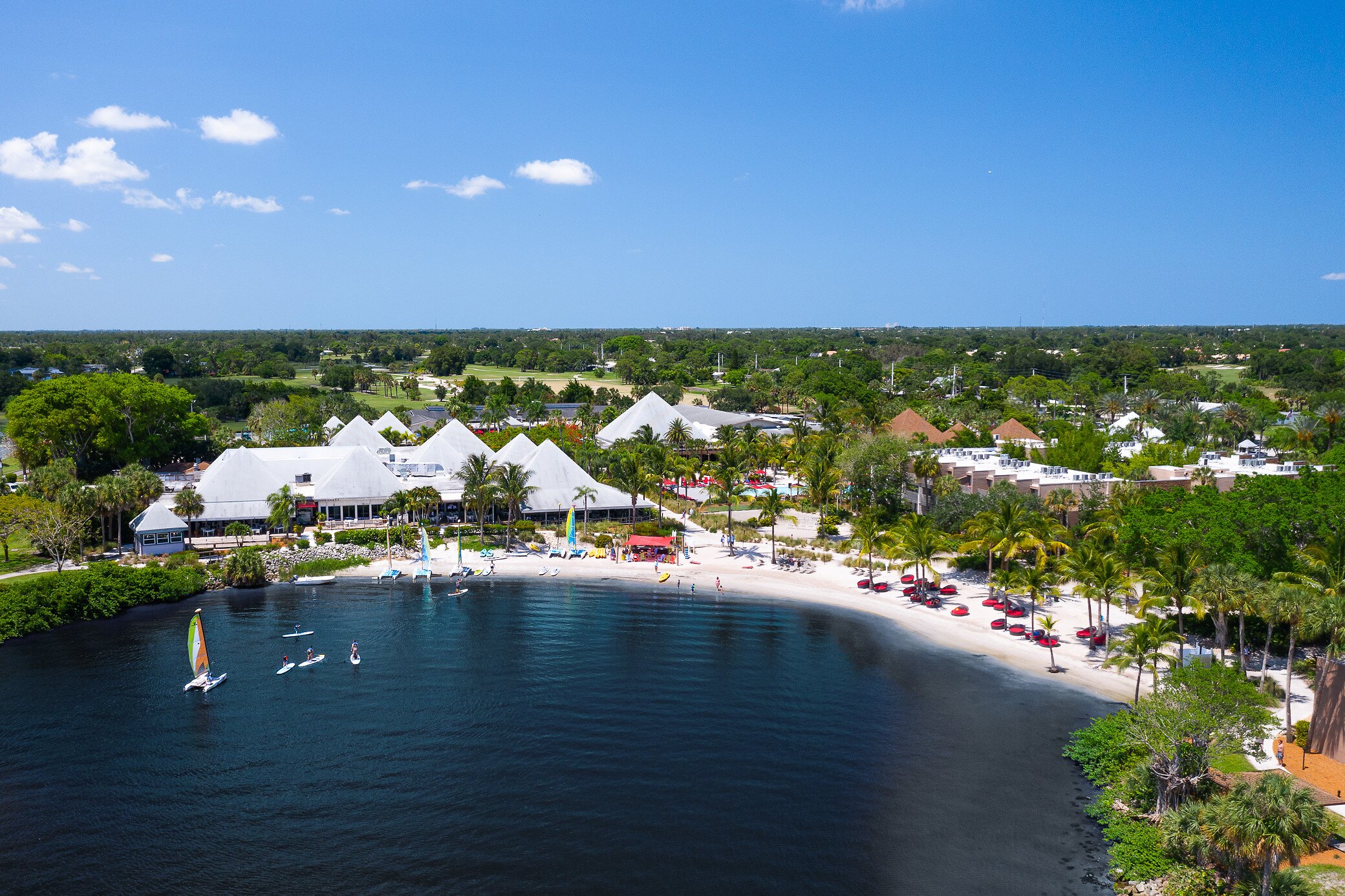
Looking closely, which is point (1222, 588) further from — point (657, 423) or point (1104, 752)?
point (657, 423)

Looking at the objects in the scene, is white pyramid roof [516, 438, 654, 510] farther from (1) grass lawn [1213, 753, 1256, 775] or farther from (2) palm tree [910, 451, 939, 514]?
(1) grass lawn [1213, 753, 1256, 775]

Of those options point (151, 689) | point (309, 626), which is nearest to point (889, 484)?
point (309, 626)

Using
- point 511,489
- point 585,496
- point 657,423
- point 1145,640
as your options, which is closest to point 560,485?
point 585,496

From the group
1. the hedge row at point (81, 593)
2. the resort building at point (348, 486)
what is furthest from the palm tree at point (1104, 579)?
the hedge row at point (81, 593)

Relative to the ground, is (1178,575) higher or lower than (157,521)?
higher

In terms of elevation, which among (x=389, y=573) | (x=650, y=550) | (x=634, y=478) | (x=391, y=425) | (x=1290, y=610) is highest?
(x=391, y=425)

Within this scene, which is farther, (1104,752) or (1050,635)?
(1050,635)

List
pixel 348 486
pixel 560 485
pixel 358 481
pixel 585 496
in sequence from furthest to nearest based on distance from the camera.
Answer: pixel 560 485 < pixel 358 481 < pixel 348 486 < pixel 585 496

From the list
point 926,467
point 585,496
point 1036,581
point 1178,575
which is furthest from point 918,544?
point 585,496

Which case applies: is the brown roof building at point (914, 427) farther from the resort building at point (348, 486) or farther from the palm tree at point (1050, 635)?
the palm tree at point (1050, 635)

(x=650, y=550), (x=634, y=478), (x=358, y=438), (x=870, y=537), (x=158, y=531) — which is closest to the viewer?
(x=870, y=537)
